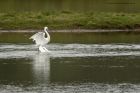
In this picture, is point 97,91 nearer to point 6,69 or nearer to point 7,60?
point 6,69

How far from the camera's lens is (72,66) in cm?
2588

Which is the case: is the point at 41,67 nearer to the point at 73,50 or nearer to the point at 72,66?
the point at 72,66

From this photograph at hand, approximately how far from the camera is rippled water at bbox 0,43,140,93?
68.0 feet

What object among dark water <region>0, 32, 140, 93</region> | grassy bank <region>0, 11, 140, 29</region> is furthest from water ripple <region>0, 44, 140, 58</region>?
grassy bank <region>0, 11, 140, 29</region>

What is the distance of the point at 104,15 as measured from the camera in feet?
174

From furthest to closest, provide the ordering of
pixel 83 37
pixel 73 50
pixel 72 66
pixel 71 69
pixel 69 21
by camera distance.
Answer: pixel 69 21 → pixel 83 37 → pixel 73 50 → pixel 72 66 → pixel 71 69

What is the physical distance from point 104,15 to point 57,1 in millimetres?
29343

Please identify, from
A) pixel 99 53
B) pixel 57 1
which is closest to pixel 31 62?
pixel 99 53

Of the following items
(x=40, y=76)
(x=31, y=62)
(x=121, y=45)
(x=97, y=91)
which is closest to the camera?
(x=97, y=91)

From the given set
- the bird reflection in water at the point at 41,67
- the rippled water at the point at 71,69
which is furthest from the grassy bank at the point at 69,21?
the bird reflection in water at the point at 41,67

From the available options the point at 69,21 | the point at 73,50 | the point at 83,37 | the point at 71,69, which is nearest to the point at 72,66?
the point at 71,69

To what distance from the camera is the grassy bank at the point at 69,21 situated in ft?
157

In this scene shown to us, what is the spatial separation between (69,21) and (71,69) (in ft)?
80.5

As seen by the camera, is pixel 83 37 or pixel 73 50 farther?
pixel 83 37
